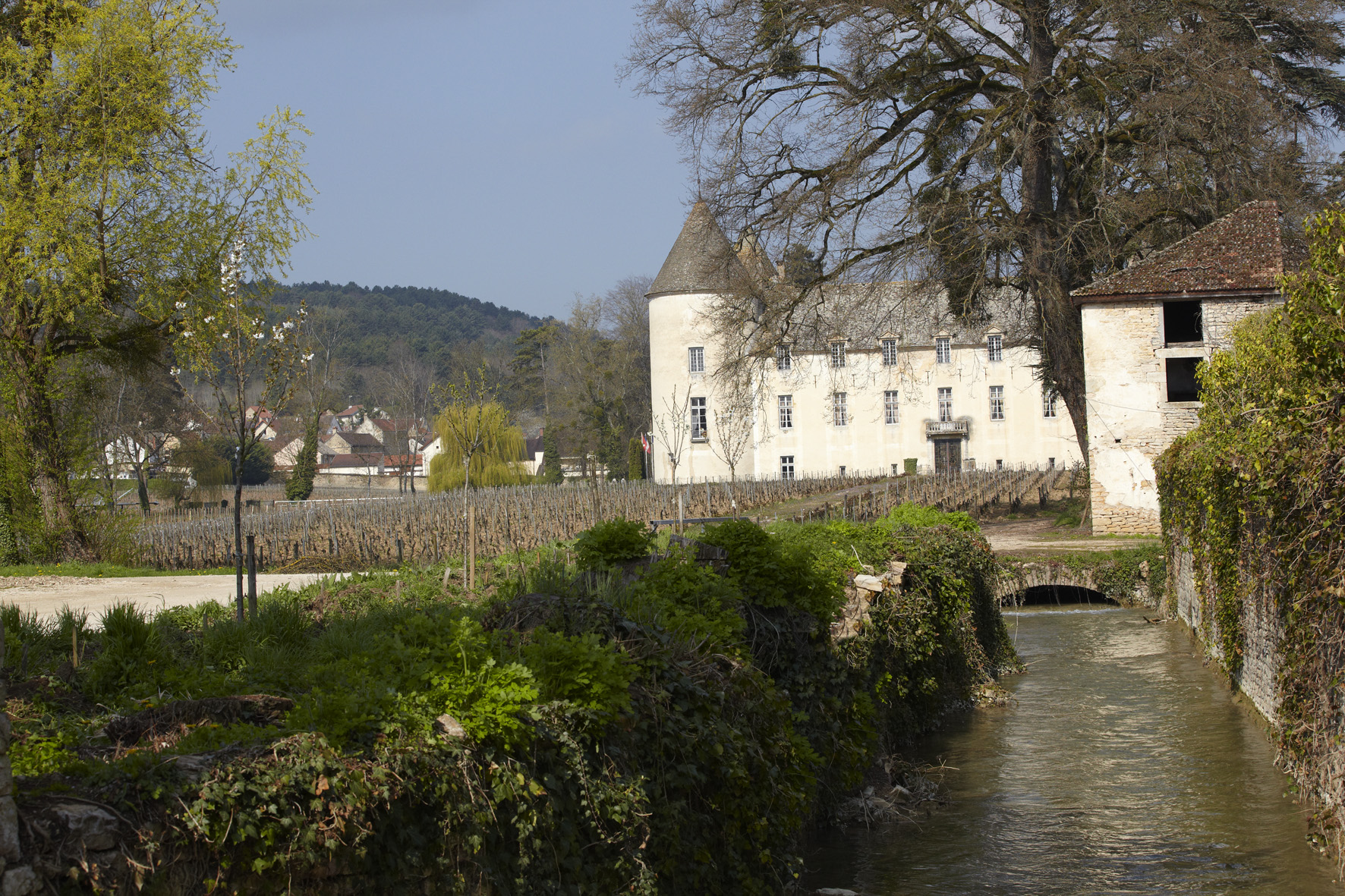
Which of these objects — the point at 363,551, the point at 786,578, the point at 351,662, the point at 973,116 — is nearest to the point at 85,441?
the point at 363,551

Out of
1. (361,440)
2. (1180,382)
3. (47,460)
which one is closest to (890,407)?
(1180,382)

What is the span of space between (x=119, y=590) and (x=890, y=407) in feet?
152

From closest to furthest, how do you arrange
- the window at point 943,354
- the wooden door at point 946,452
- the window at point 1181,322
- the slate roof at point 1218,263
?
the slate roof at point 1218,263 → the window at point 1181,322 → the wooden door at point 946,452 → the window at point 943,354

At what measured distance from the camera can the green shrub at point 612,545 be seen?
859 cm

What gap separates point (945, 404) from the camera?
184ft

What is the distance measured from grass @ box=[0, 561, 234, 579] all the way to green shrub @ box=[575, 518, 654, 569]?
1004 cm

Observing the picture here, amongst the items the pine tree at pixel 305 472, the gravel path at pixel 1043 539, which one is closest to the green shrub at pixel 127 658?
the gravel path at pixel 1043 539

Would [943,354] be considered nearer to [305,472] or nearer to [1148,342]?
[1148,342]

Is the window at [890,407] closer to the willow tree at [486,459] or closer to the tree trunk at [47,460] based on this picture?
the willow tree at [486,459]

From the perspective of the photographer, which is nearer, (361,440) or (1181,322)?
(1181,322)

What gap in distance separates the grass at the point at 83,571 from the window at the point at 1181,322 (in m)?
21.1

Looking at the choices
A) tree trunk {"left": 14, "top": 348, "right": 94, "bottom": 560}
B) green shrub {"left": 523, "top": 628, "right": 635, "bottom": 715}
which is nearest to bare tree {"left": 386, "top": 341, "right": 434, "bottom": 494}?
tree trunk {"left": 14, "top": 348, "right": 94, "bottom": 560}

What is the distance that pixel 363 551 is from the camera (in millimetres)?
23734

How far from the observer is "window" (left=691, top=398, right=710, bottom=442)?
52.7 meters
